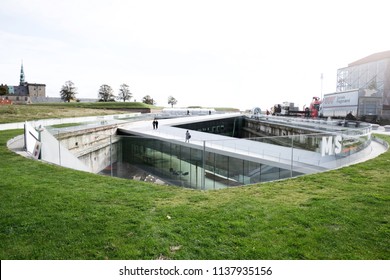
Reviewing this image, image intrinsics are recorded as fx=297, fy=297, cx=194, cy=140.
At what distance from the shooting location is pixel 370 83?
58.7 meters

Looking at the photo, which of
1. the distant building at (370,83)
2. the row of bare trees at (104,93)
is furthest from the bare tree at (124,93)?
the distant building at (370,83)

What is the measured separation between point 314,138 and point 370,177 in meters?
3.96

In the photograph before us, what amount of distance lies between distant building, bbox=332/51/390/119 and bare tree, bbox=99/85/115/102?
79773 mm

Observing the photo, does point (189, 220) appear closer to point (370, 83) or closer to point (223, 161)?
point (223, 161)

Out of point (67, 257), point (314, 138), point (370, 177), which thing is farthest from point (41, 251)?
point (314, 138)

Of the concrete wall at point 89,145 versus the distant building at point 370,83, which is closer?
the concrete wall at point 89,145

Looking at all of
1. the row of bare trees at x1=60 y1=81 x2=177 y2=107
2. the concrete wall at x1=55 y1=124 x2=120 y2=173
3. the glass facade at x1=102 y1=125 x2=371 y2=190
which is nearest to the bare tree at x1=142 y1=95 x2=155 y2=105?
the row of bare trees at x1=60 y1=81 x2=177 y2=107

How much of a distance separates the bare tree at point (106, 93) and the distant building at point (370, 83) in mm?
79773

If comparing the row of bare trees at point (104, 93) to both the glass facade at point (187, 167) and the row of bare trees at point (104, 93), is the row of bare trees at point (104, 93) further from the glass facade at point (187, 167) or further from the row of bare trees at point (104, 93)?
the glass facade at point (187, 167)

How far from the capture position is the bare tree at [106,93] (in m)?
114

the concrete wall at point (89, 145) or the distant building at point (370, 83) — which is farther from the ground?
the distant building at point (370, 83)

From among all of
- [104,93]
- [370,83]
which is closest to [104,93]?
[104,93]

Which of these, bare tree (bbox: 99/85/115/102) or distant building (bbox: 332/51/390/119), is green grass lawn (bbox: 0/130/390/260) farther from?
bare tree (bbox: 99/85/115/102)

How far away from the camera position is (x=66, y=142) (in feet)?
69.1
